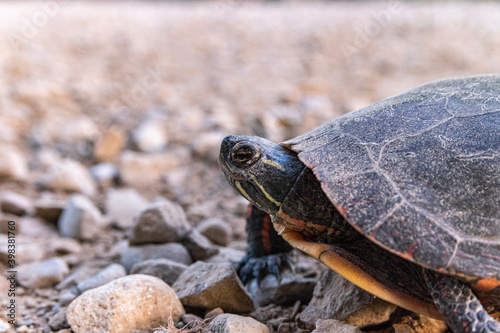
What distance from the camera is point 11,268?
3.13 meters

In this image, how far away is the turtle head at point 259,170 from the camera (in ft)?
7.99

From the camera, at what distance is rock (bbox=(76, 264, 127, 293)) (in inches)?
109

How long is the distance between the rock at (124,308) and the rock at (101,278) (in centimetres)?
32

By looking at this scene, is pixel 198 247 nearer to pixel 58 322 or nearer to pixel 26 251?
pixel 58 322

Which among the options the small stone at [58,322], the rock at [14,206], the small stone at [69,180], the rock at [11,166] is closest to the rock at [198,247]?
the small stone at [58,322]

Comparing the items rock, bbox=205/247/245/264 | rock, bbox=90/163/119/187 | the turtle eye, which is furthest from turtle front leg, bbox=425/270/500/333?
rock, bbox=90/163/119/187

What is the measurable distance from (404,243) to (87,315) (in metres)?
1.55

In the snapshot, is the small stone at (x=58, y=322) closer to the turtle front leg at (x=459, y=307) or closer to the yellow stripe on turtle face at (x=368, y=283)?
the yellow stripe on turtle face at (x=368, y=283)

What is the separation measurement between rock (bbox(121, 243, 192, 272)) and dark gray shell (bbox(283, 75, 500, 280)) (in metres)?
1.10

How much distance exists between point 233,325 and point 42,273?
147 centimetres

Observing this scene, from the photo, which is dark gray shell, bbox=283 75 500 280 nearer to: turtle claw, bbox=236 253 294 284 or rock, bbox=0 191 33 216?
turtle claw, bbox=236 253 294 284

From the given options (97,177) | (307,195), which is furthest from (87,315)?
(97,177)

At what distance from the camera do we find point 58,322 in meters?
2.49

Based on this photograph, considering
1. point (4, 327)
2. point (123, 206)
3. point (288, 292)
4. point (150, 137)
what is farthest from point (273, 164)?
point (150, 137)
